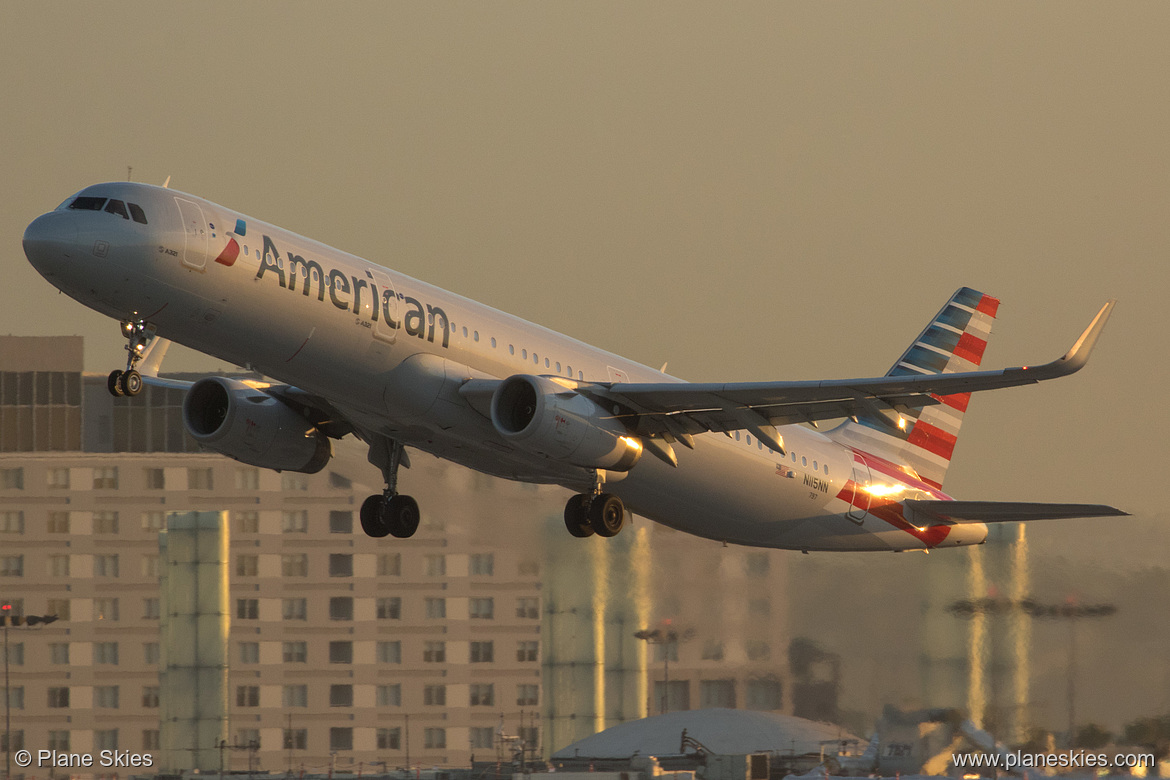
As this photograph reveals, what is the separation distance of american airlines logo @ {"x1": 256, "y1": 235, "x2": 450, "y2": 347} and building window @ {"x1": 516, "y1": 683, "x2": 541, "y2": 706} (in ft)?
104

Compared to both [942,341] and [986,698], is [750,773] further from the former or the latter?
[942,341]

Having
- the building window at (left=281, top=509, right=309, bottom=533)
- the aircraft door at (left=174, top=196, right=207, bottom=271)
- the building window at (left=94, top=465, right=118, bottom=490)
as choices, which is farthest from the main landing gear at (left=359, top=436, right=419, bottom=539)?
the building window at (left=94, top=465, right=118, bottom=490)

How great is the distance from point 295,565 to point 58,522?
13.8 metres

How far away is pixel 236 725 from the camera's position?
2569 inches

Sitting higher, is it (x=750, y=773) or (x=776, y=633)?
(x=776, y=633)

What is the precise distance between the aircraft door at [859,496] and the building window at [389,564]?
119 ft

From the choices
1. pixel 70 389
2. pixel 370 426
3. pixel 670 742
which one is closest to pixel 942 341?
pixel 370 426

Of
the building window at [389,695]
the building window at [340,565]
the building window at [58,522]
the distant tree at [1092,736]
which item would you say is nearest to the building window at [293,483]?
the building window at [340,565]

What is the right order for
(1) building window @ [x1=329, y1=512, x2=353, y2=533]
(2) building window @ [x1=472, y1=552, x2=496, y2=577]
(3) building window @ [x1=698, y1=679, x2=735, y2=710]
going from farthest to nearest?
1. (1) building window @ [x1=329, y1=512, x2=353, y2=533]
2. (2) building window @ [x1=472, y1=552, x2=496, y2=577]
3. (3) building window @ [x1=698, y1=679, x2=735, y2=710]

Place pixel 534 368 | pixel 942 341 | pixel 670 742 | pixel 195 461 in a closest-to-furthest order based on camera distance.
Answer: pixel 534 368, pixel 942 341, pixel 670 742, pixel 195 461

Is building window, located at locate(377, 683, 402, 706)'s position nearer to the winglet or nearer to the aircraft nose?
the aircraft nose

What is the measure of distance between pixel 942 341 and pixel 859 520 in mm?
6826

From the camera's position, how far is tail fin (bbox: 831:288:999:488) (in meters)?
38.2

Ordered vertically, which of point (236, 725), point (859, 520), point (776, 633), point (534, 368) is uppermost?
point (534, 368)
